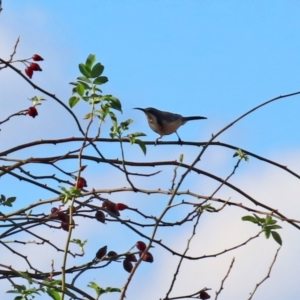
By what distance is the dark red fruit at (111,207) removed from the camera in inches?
103

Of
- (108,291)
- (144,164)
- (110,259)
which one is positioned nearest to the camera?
(108,291)

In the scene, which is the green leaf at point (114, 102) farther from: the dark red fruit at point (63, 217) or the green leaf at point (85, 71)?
the dark red fruit at point (63, 217)

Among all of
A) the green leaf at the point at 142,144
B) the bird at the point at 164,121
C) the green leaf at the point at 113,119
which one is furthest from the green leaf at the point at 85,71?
the bird at the point at 164,121

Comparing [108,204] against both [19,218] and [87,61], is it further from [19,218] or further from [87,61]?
[87,61]

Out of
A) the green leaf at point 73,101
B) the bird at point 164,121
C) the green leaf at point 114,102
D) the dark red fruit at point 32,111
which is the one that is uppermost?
the bird at point 164,121

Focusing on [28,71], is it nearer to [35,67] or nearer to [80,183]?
[35,67]

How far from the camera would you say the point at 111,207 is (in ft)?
8.62

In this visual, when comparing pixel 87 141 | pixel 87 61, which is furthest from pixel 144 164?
pixel 87 61

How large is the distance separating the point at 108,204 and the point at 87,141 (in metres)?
0.33

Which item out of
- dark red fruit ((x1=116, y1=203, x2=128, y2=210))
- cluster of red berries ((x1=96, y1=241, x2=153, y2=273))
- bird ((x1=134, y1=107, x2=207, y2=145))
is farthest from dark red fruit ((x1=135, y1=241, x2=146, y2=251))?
bird ((x1=134, y1=107, x2=207, y2=145))

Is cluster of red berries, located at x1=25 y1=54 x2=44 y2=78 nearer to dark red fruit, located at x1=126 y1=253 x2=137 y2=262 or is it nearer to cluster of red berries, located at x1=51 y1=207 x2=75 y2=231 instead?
cluster of red berries, located at x1=51 y1=207 x2=75 y2=231

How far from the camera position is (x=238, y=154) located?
3086mm

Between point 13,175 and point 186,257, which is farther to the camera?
point 13,175

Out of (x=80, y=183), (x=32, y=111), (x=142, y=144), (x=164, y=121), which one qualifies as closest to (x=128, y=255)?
(x=80, y=183)
